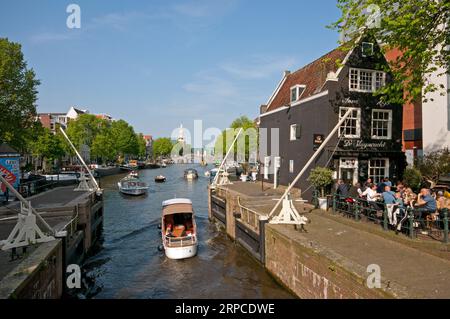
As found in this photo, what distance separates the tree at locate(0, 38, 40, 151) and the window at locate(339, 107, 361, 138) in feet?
114

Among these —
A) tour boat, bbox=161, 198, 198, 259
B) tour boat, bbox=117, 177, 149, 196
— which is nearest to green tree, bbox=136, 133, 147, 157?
tour boat, bbox=117, 177, 149, 196

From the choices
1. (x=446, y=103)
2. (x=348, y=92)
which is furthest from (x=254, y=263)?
(x=446, y=103)

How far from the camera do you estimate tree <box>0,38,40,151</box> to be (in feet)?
114

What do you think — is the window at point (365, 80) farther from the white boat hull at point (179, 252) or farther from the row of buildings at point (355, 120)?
the white boat hull at point (179, 252)

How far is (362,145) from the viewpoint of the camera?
68.3 ft

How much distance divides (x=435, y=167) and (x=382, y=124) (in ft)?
15.0

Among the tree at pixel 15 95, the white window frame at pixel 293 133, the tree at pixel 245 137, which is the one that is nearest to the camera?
the white window frame at pixel 293 133

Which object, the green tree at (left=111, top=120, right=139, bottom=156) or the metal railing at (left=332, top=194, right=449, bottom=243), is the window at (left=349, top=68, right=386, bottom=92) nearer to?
the metal railing at (left=332, top=194, right=449, bottom=243)

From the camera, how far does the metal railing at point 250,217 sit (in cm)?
1645

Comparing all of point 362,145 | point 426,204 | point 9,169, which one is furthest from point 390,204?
point 9,169

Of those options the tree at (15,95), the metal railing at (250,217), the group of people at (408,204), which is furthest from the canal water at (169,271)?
the tree at (15,95)

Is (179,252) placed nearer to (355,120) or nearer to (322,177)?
(322,177)

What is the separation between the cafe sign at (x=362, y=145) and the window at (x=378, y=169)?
2.96ft
